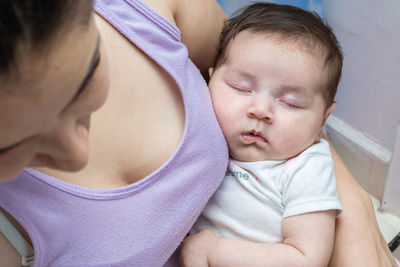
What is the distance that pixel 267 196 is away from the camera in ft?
2.86

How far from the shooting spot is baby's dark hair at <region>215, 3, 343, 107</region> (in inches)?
36.0

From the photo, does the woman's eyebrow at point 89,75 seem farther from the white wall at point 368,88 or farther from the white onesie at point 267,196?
the white wall at point 368,88

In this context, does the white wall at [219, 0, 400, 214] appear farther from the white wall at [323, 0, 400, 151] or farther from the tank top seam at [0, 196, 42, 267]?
Result: the tank top seam at [0, 196, 42, 267]

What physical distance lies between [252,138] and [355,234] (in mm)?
302

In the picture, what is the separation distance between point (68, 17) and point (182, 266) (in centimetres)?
64

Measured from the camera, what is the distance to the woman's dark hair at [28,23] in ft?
0.95

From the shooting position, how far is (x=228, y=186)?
90cm

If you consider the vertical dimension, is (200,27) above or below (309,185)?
above

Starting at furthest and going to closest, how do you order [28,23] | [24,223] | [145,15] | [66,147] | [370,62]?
[370,62], [145,15], [24,223], [66,147], [28,23]

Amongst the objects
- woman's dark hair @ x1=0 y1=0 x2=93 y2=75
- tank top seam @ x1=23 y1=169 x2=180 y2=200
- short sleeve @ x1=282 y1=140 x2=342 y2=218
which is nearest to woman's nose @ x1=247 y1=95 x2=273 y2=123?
short sleeve @ x1=282 y1=140 x2=342 y2=218

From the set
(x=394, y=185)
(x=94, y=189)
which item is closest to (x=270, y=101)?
(x=94, y=189)

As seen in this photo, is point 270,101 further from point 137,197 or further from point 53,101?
point 53,101

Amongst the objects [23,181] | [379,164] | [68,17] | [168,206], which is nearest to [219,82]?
[168,206]

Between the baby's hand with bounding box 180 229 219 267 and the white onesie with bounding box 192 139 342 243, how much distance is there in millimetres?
37
